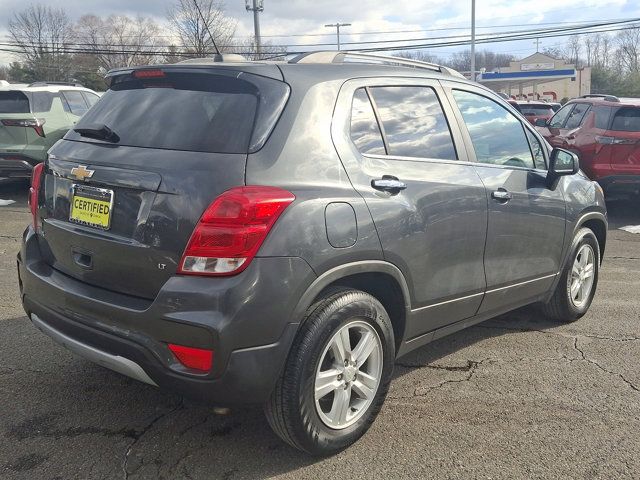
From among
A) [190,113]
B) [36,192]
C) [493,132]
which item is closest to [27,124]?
[36,192]

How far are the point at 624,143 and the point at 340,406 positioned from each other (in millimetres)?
7716

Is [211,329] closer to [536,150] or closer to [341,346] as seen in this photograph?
[341,346]

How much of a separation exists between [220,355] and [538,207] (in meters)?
2.52

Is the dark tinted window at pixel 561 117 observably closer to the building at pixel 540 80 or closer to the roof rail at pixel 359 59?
the roof rail at pixel 359 59

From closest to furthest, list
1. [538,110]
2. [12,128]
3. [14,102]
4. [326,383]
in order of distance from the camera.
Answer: [326,383] → [12,128] → [14,102] → [538,110]

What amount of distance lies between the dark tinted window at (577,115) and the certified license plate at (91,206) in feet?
28.9

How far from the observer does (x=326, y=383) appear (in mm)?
2795

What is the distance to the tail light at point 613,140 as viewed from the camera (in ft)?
29.2

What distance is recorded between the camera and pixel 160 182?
2568 mm

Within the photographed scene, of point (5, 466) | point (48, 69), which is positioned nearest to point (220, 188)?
point (5, 466)

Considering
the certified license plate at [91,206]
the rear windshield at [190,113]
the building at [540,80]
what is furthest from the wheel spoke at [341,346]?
the building at [540,80]

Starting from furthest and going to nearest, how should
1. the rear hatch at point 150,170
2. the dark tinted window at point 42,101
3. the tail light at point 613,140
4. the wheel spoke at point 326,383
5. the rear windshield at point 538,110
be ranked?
the rear windshield at point 538,110 → the dark tinted window at point 42,101 → the tail light at point 613,140 → the wheel spoke at point 326,383 → the rear hatch at point 150,170

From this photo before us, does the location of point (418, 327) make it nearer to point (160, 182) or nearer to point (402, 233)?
point (402, 233)

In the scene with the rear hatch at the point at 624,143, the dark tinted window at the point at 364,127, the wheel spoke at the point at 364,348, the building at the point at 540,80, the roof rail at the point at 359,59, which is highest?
the building at the point at 540,80
